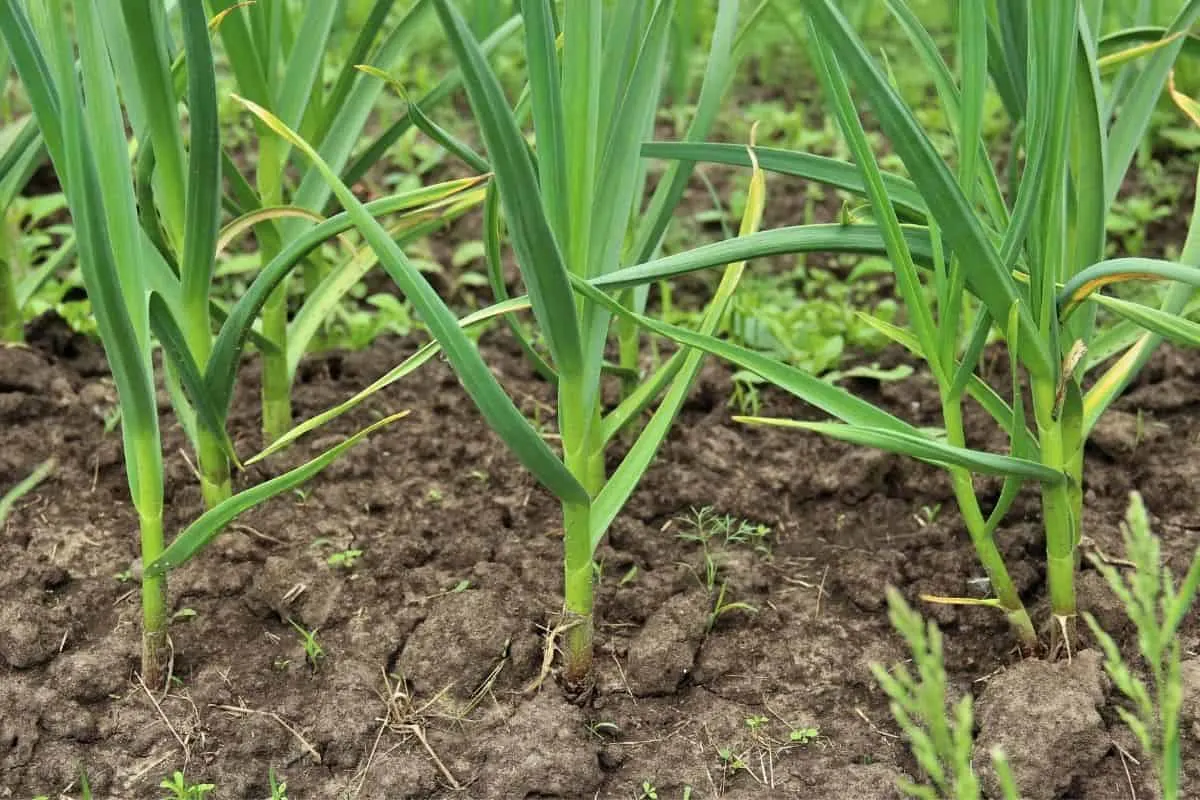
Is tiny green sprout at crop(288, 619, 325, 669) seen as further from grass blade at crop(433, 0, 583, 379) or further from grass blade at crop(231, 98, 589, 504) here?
grass blade at crop(433, 0, 583, 379)

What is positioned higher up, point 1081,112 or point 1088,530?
point 1081,112

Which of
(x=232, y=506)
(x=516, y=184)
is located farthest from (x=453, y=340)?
(x=232, y=506)

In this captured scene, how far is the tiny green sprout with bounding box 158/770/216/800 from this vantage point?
1558 mm

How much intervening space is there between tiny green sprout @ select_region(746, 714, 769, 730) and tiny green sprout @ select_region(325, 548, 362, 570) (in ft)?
2.02

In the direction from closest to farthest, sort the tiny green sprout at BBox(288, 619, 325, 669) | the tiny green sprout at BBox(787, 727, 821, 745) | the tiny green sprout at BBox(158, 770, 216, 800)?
the tiny green sprout at BBox(158, 770, 216, 800) → the tiny green sprout at BBox(787, 727, 821, 745) → the tiny green sprout at BBox(288, 619, 325, 669)

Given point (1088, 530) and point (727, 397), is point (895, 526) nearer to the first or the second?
point (1088, 530)

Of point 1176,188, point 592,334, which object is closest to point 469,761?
point 592,334

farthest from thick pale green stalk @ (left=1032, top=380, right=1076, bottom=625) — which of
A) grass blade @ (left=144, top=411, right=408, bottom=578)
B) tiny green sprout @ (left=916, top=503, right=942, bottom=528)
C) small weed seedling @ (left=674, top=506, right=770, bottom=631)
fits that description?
grass blade @ (left=144, top=411, right=408, bottom=578)

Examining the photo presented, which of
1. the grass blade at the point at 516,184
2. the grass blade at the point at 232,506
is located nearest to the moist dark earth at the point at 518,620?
the grass blade at the point at 232,506

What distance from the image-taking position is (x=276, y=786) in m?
1.60

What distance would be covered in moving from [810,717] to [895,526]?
44 centimetres

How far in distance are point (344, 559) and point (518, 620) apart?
0.96ft

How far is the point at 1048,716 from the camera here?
1594 millimetres

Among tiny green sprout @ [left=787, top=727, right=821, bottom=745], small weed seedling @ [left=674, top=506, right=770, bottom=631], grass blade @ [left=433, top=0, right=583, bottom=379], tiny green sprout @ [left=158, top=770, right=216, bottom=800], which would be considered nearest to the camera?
grass blade @ [left=433, top=0, right=583, bottom=379]
